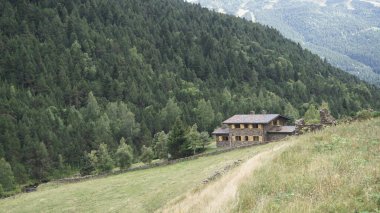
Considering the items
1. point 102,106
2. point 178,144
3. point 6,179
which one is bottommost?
point 6,179

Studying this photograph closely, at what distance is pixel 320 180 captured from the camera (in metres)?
15.8

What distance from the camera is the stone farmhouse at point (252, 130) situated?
8119 centimetres

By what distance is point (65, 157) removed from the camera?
115688 millimetres

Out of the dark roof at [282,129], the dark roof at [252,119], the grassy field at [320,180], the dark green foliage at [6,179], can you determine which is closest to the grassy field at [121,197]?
the grassy field at [320,180]

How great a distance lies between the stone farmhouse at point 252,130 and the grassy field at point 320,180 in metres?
57.3

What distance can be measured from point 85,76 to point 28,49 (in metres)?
30.9

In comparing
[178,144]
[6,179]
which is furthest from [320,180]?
[6,179]

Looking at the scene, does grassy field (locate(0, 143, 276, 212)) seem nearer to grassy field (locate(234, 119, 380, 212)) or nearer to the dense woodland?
grassy field (locate(234, 119, 380, 212))

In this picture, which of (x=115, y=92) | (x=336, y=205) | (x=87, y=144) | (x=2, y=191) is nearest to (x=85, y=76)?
(x=115, y=92)

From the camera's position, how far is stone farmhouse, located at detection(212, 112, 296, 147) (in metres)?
81.2

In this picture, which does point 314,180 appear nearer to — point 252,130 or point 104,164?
point 252,130

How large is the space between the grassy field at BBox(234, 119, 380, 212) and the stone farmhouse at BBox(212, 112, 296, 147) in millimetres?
57314

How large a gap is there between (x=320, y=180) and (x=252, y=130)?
6669 centimetres

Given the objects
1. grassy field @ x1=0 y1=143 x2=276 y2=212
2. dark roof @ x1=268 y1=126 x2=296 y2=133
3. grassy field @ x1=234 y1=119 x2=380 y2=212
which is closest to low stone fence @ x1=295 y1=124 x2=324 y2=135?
grassy field @ x1=0 y1=143 x2=276 y2=212
